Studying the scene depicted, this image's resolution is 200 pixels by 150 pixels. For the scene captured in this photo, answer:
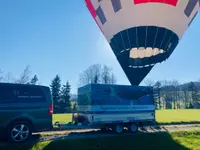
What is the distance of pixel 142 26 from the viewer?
1859cm

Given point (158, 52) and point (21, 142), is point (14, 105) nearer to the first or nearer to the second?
point (21, 142)

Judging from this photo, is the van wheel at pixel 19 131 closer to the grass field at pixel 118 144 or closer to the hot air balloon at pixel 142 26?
the grass field at pixel 118 144

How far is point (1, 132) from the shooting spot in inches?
352

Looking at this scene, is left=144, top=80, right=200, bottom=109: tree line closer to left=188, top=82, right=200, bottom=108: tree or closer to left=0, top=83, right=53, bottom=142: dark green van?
left=188, top=82, right=200, bottom=108: tree

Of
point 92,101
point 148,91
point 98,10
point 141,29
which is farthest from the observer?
point 98,10

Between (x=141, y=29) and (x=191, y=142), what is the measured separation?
1068cm

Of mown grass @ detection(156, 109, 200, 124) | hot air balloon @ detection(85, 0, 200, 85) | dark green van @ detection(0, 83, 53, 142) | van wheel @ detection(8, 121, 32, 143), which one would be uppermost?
hot air balloon @ detection(85, 0, 200, 85)

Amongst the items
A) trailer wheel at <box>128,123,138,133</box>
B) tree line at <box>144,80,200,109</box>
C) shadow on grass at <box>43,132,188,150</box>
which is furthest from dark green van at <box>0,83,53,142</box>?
tree line at <box>144,80,200,109</box>

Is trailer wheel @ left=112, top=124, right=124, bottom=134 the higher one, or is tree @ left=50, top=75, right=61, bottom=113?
tree @ left=50, top=75, right=61, bottom=113

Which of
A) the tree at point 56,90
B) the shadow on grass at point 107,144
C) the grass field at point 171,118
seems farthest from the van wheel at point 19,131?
the tree at point 56,90

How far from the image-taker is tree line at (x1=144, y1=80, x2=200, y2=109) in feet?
301

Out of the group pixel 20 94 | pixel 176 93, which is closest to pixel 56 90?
pixel 20 94

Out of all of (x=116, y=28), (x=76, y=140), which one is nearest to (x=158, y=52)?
(x=116, y=28)

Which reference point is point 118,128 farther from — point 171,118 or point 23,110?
point 171,118
